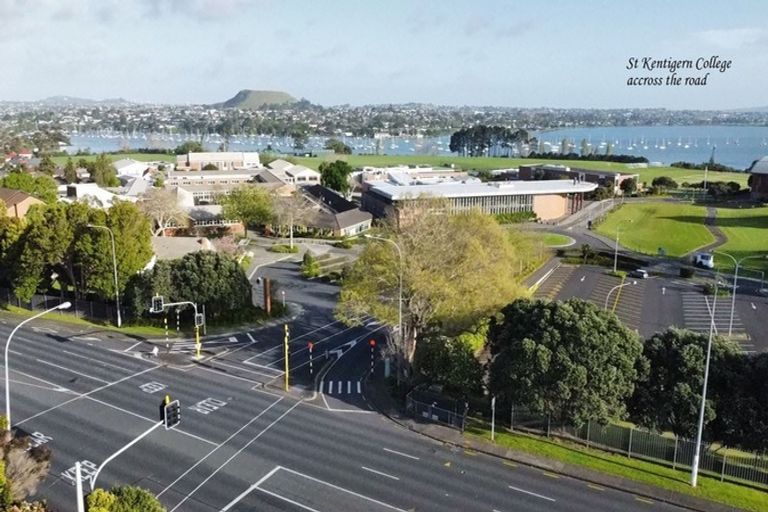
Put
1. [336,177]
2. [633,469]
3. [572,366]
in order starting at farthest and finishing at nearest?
1. [336,177]
2. [572,366]
3. [633,469]

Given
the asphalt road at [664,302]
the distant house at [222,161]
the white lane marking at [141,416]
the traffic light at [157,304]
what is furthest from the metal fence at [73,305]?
the distant house at [222,161]

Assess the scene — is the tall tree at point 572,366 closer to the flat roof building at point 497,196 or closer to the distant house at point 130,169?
the flat roof building at point 497,196

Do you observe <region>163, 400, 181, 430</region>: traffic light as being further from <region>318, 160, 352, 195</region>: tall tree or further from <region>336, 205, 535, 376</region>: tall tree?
<region>318, 160, 352, 195</region>: tall tree

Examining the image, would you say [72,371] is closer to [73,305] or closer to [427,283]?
[73,305]

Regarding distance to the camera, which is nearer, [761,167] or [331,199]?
[331,199]

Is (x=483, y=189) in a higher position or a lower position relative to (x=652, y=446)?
higher

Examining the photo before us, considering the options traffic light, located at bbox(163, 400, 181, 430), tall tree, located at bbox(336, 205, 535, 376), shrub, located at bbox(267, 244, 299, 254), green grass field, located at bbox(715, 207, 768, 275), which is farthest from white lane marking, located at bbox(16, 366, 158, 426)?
green grass field, located at bbox(715, 207, 768, 275)

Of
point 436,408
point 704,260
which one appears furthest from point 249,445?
point 704,260
